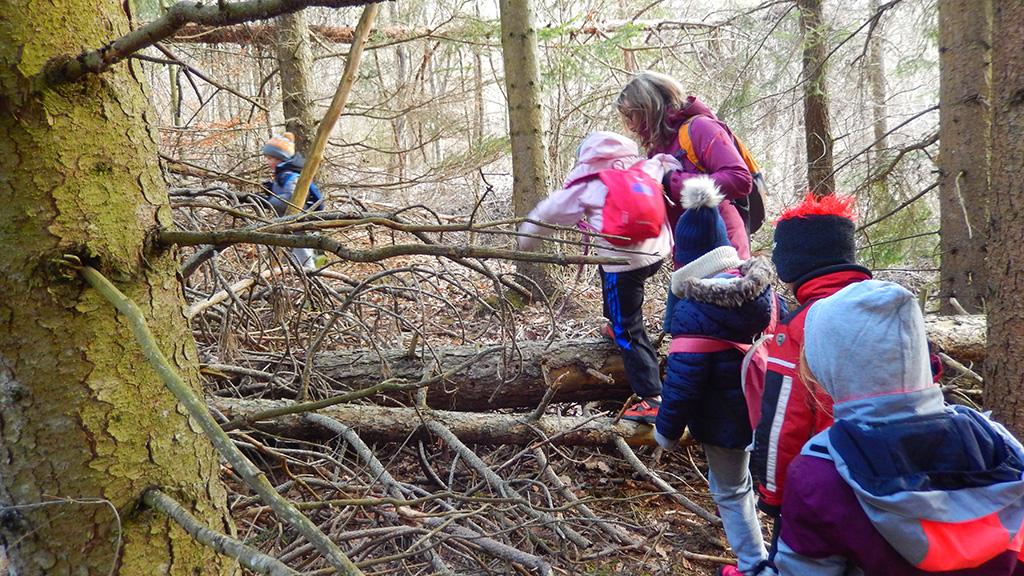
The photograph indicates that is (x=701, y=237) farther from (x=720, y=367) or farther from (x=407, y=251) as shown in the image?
(x=407, y=251)

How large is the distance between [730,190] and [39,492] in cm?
303

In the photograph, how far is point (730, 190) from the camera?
3.20 metres

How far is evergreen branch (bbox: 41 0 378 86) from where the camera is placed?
0.86 m

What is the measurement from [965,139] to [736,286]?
316 cm

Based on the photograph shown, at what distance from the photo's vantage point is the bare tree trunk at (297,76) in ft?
23.8

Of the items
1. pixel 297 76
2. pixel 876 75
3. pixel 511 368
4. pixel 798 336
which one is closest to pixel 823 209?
pixel 798 336

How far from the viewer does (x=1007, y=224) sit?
2555mm

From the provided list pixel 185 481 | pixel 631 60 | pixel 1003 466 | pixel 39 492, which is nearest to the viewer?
pixel 39 492

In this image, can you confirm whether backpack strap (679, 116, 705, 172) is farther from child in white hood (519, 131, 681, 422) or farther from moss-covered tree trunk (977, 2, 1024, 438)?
moss-covered tree trunk (977, 2, 1024, 438)

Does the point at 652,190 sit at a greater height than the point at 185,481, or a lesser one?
greater

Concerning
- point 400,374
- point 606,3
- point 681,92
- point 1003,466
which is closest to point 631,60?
point 606,3

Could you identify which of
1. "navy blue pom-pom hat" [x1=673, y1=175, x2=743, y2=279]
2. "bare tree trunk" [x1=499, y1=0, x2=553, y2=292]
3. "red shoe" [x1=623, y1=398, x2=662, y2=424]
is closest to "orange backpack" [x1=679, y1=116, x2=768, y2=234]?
"navy blue pom-pom hat" [x1=673, y1=175, x2=743, y2=279]

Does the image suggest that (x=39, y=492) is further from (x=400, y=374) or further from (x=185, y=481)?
(x=400, y=374)

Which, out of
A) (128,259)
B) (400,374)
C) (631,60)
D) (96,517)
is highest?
(631,60)
